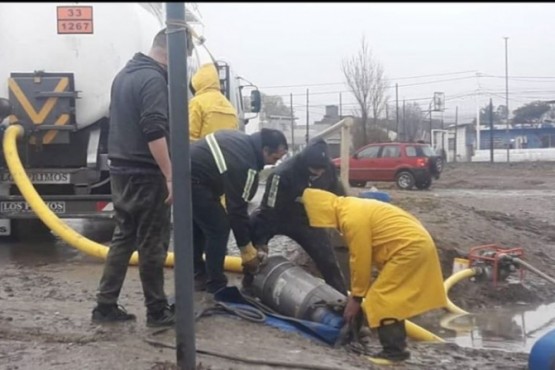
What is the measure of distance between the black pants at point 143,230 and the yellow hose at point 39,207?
2.44m

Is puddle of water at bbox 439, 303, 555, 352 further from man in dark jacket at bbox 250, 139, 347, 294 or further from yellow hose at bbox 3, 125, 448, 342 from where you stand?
yellow hose at bbox 3, 125, 448, 342

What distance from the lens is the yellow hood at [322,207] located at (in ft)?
18.9

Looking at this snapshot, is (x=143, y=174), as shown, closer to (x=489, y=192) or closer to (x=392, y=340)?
(x=392, y=340)

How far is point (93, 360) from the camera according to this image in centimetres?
484

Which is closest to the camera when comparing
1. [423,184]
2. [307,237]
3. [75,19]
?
[307,237]

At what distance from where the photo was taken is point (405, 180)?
27859mm

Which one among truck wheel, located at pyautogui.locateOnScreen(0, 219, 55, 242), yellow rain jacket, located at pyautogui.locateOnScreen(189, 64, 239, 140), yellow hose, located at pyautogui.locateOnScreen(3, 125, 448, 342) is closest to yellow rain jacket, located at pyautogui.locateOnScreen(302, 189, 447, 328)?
yellow hose, located at pyautogui.locateOnScreen(3, 125, 448, 342)

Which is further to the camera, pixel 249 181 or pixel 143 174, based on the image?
pixel 249 181

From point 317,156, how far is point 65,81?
163 inches

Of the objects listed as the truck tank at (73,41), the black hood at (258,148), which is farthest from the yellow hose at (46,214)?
the black hood at (258,148)

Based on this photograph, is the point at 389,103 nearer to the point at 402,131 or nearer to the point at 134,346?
the point at 402,131

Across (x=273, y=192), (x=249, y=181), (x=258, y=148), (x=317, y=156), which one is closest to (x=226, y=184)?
(x=249, y=181)

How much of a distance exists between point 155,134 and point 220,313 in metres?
1.60

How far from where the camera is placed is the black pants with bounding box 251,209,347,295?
7.21m
